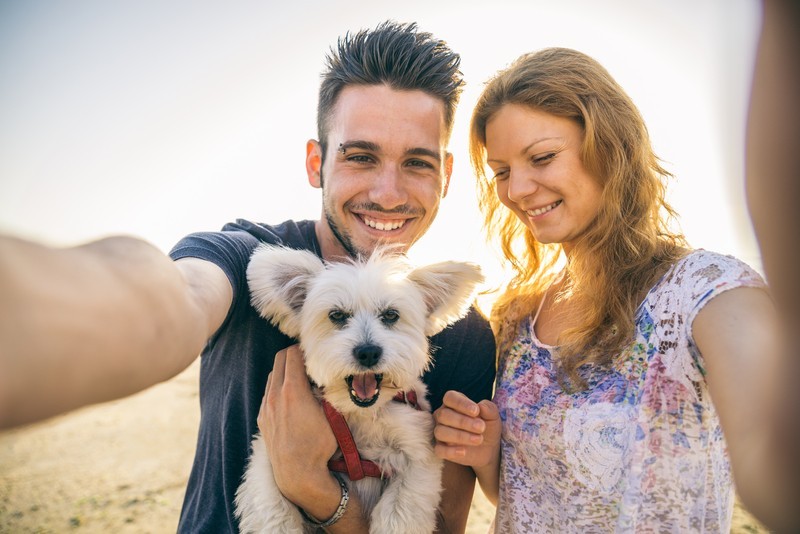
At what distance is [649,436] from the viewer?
214 cm

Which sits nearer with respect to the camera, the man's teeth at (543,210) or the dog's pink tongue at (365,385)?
the dog's pink tongue at (365,385)

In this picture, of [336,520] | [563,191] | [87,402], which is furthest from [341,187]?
[87,402]

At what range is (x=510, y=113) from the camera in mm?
2783

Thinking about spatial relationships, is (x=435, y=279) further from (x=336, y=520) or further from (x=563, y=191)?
(x=336, y=520)

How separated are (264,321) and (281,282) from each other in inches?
11.5

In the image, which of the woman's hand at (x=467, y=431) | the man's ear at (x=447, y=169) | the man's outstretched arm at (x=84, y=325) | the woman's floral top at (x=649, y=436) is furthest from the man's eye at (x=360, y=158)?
the man's outstretched arm at (x=84, y=325)

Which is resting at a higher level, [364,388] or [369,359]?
[369,359]

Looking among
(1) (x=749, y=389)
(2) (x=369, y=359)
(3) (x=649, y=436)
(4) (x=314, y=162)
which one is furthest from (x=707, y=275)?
(4) (x=314, y=162)

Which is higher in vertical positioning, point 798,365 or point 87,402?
point 798,365

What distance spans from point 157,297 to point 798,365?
1.35m

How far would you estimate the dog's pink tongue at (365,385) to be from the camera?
8.60 ft

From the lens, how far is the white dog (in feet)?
8.14

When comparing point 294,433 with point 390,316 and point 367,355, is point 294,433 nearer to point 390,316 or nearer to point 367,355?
point 367,355

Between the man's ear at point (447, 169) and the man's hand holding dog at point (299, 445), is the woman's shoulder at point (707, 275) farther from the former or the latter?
the man's hand holding dog at point (299, 445)
